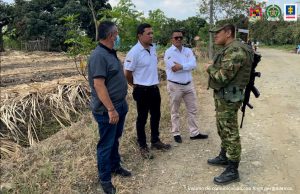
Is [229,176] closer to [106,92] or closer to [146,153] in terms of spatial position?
[146,153]

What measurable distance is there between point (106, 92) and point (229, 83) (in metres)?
1.31

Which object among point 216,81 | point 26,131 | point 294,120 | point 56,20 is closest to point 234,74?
point 216,81

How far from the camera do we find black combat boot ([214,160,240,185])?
394 cm

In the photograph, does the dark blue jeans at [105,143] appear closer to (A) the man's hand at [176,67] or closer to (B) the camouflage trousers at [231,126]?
(B) the camouflage trousers at [231,126]

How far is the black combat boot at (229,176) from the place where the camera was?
3.94 m

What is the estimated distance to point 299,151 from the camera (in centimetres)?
482

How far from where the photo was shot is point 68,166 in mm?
4273

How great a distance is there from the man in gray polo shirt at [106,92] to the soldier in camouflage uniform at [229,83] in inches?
Result: 40.3

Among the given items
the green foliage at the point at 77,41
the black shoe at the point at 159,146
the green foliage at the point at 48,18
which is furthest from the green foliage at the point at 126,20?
the green foliage at the point at 48,18

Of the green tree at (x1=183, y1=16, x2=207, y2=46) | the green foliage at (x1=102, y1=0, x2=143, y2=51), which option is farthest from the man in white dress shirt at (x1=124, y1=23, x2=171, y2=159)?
the green tree at (x1=183, y1=16, x2=207, y2=46)

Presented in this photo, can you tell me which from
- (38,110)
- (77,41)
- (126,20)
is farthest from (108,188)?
(126,20)

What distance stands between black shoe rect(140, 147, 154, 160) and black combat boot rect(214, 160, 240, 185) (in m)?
1.00

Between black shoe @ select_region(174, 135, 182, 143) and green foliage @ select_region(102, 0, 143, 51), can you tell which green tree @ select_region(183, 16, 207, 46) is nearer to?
green foliage @ select_region(102, 0, 143, 51)

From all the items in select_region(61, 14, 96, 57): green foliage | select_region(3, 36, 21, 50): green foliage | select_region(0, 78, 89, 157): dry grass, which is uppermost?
select_region(3, 36, 21, 50): green foliage
